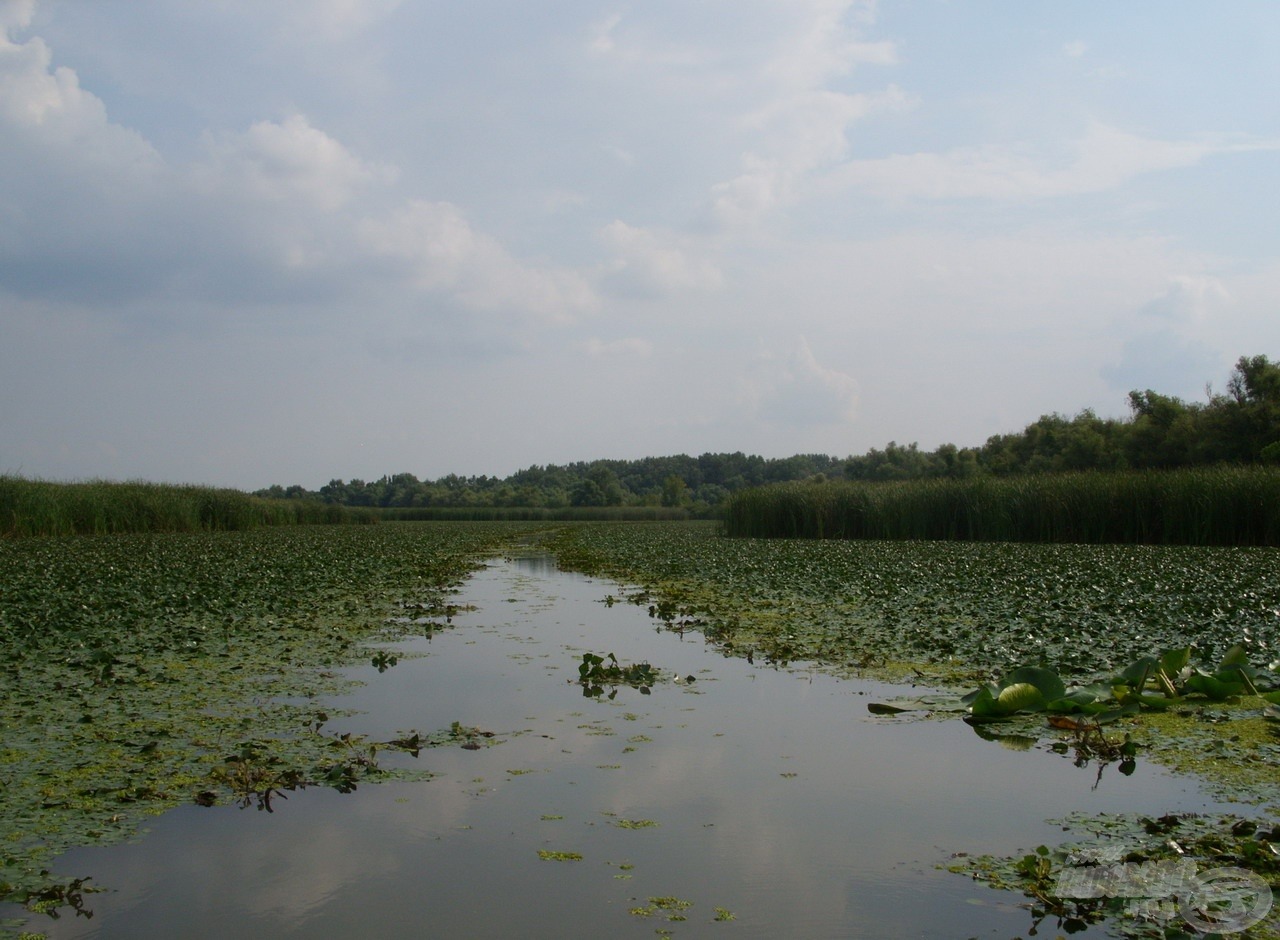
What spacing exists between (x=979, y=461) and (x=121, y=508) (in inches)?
1738

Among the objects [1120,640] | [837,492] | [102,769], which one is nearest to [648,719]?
[102,769]

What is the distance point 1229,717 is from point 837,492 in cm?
2343

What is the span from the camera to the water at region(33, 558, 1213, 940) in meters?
2.95

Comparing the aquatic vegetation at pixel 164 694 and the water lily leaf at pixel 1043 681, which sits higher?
the water lily leaf at pixel 1043 681

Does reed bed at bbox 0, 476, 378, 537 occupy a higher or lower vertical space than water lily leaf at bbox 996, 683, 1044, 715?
higher

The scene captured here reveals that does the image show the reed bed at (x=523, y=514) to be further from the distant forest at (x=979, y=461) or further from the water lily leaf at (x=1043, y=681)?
the water lily leaf at (x=1043, y=681)

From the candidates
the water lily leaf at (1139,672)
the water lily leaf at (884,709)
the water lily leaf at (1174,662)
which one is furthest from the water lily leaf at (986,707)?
the water lily leaf at (1174,662)

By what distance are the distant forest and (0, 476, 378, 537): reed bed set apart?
428 inches

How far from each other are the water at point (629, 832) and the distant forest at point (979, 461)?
3077 cm

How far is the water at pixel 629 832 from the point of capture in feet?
9.68

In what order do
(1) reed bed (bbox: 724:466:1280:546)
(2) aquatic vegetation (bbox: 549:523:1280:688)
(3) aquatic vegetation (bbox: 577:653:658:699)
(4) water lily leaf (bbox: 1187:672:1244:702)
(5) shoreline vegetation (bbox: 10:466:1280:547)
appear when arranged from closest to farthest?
1. (4) water lily leaf (bbox: 1187:672:1244:702)
2. (3) aquatic vegetation (bbox: 577:653:658:699)
3. (2) aquatic vegetation (bbox: 549:523:1280:688)
4. (1) reed bed (bbox: 724:466:1280:546)
5. (5) shoreline vegetation (bbox: 10:466:1280:547)

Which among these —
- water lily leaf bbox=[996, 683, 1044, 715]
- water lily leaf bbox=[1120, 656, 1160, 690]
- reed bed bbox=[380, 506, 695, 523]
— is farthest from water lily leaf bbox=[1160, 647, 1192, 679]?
reed bed bbox=[380, 506, 695, 523]

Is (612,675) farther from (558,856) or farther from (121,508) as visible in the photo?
(121,508)

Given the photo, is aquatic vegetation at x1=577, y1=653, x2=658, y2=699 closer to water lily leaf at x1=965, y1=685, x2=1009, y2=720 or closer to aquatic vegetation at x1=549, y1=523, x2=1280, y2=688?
aquatic vegetation at x1=549, y1=523, x2=1280, y2=688
